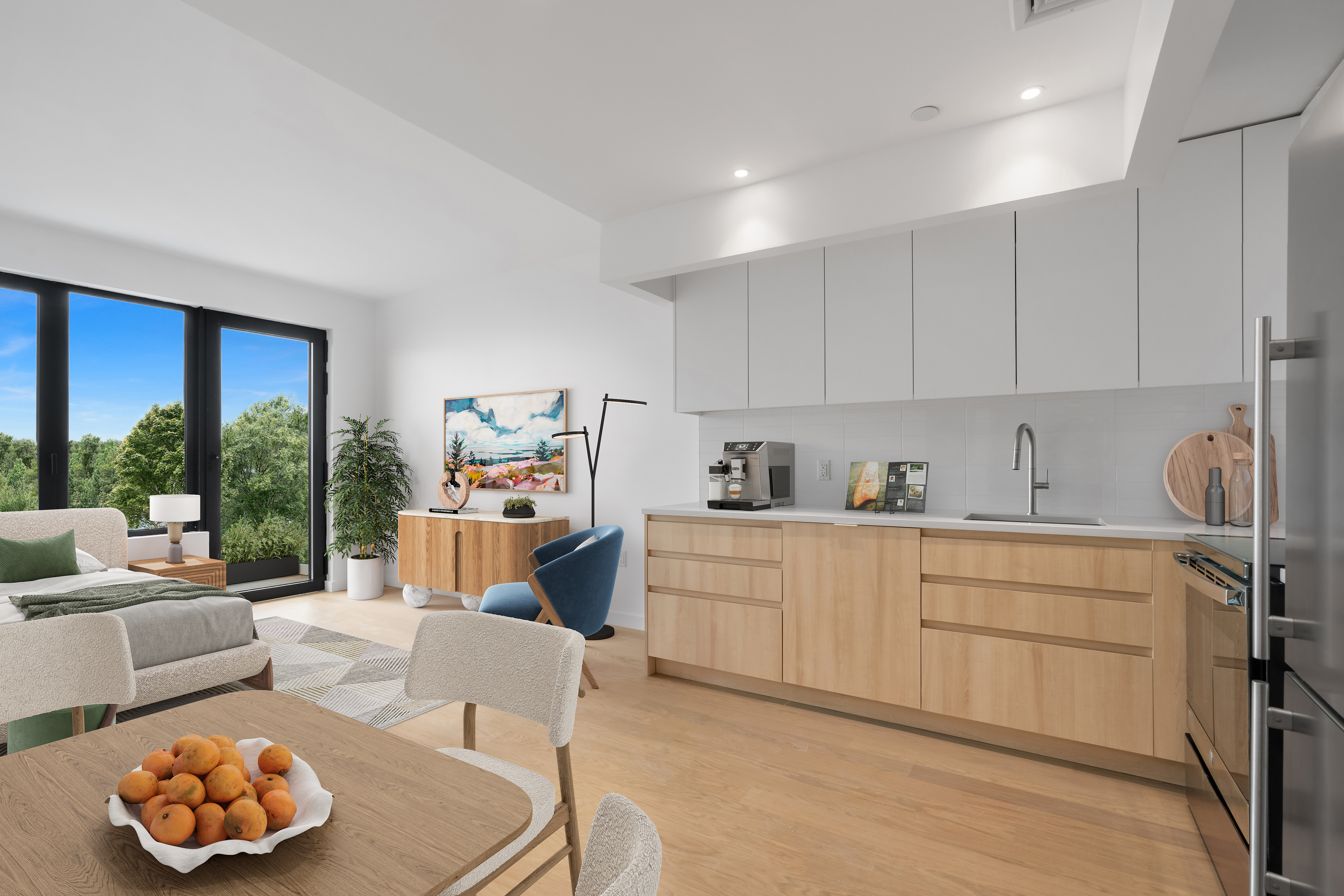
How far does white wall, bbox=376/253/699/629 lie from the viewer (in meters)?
4.52

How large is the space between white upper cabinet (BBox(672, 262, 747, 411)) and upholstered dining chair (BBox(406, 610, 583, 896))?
7.48ft

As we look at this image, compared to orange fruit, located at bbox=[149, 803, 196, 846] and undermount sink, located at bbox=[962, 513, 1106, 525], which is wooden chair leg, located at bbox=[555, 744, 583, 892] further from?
undermount sink, located at bbox=[962, 513, 1106, 525]

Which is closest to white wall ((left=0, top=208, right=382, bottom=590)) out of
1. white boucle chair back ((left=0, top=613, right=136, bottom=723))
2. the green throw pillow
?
the green throw pillow

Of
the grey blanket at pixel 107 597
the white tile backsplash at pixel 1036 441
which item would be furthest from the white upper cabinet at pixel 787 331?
the grey blanket at pixel 107 597

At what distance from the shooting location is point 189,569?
4.34 m

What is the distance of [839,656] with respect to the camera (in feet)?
9.71

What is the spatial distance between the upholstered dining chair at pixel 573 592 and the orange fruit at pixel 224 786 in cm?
230

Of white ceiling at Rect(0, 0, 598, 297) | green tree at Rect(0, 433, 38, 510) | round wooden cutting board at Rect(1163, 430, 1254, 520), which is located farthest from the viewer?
green tree at Rect(0, 433, 38, 510)

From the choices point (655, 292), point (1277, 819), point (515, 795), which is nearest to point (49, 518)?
point (655, 292)

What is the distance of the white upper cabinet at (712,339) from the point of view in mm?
3574

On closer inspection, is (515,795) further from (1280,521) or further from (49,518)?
(49,518)

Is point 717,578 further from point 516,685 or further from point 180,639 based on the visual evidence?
point 180,639

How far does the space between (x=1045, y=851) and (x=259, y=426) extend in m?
6.06

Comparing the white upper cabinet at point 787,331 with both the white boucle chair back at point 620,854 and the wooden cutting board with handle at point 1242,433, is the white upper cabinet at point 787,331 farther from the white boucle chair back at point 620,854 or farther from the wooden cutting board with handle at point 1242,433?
the white boucle chair back at point 620,854
